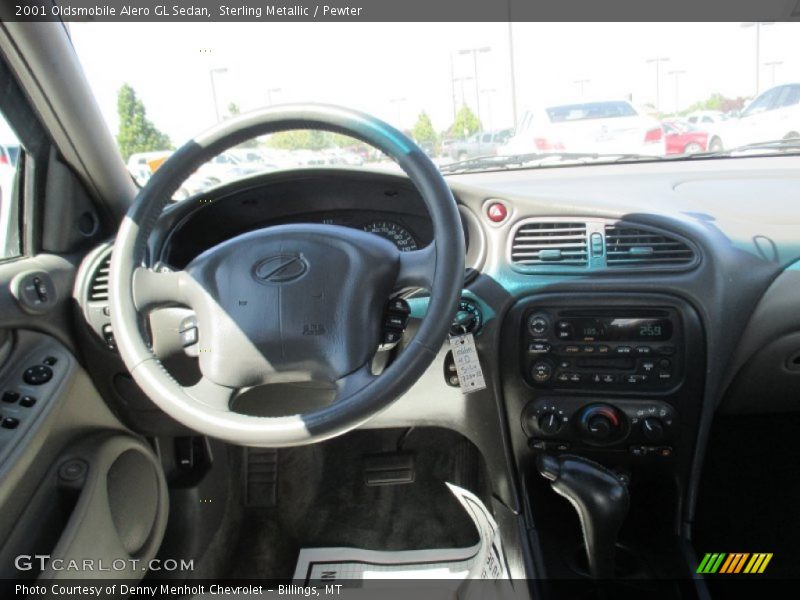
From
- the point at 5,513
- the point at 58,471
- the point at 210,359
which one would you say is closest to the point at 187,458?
the point at 58,471

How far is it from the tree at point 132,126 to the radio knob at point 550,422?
4.43 feet

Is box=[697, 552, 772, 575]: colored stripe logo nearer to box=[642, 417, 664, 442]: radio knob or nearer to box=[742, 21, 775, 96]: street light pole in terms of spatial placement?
box=[642, 417, 664, 442]: radio knob

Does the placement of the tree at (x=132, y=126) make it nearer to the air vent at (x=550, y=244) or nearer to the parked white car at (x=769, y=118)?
the air vent at (x=550, y=244)

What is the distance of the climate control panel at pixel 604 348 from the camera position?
1.73 meters

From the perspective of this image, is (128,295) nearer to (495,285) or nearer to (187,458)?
(495,285)

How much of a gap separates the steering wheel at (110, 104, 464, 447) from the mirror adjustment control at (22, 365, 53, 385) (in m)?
0.52

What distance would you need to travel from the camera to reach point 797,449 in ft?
6.68

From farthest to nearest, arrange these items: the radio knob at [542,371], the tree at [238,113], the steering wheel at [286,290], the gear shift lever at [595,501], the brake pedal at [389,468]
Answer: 1. the brake pedal at [389,468]
2. the radio knob at [542,371]
3. the gear shift lever at [595,501]
4. the tree at [238,113]
5. the steering wheel at [286,290]

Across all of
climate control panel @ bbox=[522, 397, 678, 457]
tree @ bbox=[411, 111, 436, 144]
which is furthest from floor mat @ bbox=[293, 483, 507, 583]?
tree @ bbox=[411, 111, 436, 144]

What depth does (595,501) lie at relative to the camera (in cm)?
157

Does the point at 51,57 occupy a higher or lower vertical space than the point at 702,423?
higher

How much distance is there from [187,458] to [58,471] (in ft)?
1.82

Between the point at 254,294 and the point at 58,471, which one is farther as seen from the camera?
the point at 58,471

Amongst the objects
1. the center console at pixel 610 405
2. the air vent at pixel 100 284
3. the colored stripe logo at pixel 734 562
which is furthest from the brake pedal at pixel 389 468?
the air vent at pixel 100 284
